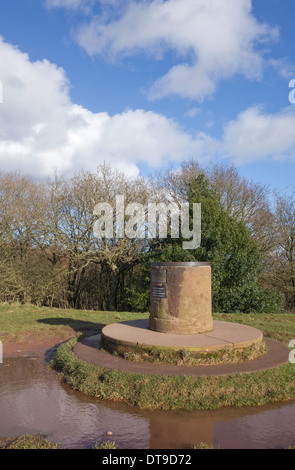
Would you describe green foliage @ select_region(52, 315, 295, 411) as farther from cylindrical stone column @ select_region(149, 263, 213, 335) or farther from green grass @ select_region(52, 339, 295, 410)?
cylindrical stone column @ select_region(149, 263, 213, 335)

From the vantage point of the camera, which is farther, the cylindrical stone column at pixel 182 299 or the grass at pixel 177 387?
the cylindrical stone column at pixel 182 299

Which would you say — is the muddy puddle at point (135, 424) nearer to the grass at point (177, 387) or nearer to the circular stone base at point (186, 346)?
the grass at point (177, 387)

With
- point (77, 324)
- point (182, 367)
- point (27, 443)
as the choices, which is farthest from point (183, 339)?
point (77, 324)

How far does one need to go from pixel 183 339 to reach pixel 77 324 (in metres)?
5.08

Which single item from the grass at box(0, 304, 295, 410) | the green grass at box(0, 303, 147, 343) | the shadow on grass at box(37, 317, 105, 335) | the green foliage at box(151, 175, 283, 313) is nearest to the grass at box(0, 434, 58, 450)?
the grass at box(0, 304, 295, 410)

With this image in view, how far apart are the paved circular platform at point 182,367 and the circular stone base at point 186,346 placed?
146 mm

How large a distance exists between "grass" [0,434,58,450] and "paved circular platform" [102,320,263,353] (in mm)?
2902

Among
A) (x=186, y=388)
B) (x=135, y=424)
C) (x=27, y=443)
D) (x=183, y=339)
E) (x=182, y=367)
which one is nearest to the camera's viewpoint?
(x=27, y=443)

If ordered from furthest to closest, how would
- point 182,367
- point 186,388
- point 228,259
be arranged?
point 228,259
point 182,367
point 186,388

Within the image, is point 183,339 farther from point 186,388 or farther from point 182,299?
point 186,388

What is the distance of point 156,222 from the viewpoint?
21.8m

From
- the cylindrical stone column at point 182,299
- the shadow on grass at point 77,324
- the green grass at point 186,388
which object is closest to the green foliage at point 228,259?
the shadow on grass at point 77,324

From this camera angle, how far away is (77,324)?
11.2 metres

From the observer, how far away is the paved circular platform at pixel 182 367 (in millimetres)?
5977
